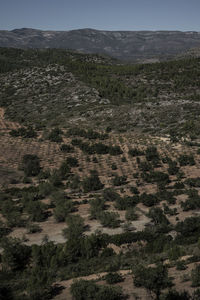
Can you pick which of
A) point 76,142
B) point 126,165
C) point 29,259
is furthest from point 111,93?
point 29,259

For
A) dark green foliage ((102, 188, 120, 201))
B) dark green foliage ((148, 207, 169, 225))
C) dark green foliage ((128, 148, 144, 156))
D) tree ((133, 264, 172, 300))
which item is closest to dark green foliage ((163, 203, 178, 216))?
dark green foliage ((148, 207, 169, 225))

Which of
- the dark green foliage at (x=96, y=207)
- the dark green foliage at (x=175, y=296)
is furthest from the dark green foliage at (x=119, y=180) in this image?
the dark green foliage at (x=175, y=296)

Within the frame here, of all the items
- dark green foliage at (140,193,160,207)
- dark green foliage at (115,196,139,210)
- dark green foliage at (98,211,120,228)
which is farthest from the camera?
dark green foliage at (140,193,160,207)

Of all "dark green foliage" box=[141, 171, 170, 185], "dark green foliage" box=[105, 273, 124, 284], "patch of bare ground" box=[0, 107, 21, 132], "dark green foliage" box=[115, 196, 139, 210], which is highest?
"dark green foliage" box=[105, 273, 124, 284]

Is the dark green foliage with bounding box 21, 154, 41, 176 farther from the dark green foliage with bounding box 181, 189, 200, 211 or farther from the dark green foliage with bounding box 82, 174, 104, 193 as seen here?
the dark green foliage with bounding box 181, 189, 200, 211

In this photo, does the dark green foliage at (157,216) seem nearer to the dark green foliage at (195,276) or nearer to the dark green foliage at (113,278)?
the dark green foliage at (195,276)

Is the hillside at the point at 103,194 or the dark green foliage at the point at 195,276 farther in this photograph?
the hillside at the point at 103,194

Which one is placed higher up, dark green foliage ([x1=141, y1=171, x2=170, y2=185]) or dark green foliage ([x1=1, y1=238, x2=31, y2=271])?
Answer: dark green foliage ([x1=1, y1=238, x2=31, y2=271])

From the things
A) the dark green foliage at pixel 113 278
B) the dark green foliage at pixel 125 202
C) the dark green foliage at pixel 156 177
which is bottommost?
the dark green foliage at pixel 156 177
